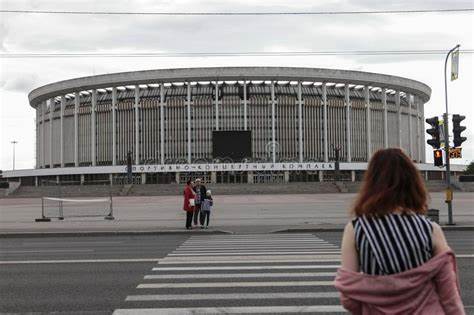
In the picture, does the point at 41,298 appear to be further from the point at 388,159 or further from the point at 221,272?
the point at 388,159

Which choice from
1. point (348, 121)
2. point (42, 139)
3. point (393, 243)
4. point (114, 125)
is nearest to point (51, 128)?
point (42, 139)

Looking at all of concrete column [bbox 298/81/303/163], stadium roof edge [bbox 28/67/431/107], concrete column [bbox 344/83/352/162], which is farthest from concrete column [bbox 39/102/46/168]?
concrete column [bbox 344/83/352/162]

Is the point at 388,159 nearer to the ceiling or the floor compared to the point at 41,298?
nearer to the ceiling

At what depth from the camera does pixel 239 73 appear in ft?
354

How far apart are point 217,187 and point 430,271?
7406 centimetres

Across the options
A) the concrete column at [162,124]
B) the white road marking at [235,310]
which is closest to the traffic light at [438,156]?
the white road marking at [235,310]

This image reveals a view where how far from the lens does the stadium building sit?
10788 centimetres

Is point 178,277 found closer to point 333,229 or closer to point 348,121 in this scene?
point 333,229

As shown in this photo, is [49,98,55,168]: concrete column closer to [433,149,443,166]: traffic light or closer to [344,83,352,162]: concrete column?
[344,83,352,162]: concrete column

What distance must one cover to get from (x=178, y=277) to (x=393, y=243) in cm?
763

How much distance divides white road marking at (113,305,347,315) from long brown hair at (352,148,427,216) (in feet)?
15.0

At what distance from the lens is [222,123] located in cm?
11219

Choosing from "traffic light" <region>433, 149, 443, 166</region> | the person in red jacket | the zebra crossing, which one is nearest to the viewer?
the zebra crossing

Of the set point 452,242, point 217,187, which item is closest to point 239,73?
point 217,187
